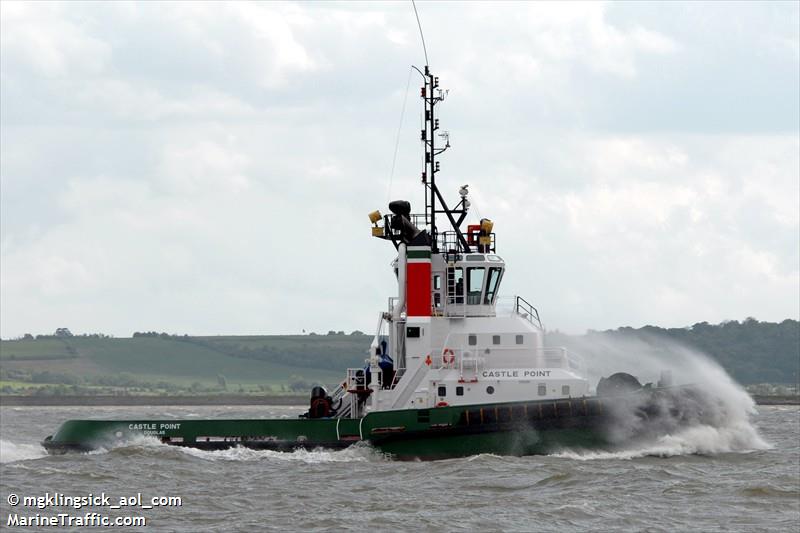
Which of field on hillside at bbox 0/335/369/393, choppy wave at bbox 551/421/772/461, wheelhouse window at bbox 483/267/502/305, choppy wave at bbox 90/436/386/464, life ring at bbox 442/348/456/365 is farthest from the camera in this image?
field on hillside at bbox 0/335/369/393

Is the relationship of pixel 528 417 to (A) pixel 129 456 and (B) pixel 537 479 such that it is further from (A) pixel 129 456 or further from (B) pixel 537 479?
(A) pixel 129 456

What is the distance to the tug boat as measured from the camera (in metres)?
33.4

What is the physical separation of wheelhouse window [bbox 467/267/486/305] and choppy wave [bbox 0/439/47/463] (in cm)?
1271

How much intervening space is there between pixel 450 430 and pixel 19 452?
43.0 feet

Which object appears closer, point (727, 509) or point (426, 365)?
point (727, 509)

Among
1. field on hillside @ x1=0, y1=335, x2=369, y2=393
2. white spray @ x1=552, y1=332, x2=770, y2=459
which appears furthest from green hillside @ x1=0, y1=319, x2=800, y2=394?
white spray @ x1=552, y1=332, x2=770, y2=459

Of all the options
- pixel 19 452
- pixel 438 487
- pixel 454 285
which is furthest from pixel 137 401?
pixel 438 487

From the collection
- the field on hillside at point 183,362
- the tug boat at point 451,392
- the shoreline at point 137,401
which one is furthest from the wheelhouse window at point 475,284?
the field on hillside at point 183,362

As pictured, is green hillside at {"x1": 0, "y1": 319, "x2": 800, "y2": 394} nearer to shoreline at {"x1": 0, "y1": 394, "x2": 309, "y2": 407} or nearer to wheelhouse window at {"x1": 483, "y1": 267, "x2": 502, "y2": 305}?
shoreline at {"x1": 0, "y1": 394, "x2": 309, "y2": 407}

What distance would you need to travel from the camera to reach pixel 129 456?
115ft

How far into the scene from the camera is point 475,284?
35.8 metres

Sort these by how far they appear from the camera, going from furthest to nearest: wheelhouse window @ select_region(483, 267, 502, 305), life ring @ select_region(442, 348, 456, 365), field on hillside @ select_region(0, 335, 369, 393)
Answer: field on hillside @ select_region(0, 335, 369, 393), wheelhouse window @ select_region(483, 267, 502, 305), life ring @ select_region(442, 348, 456, 365)

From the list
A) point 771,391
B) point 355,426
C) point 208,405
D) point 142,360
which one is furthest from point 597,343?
point 142,360

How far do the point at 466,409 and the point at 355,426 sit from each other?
294 cm
